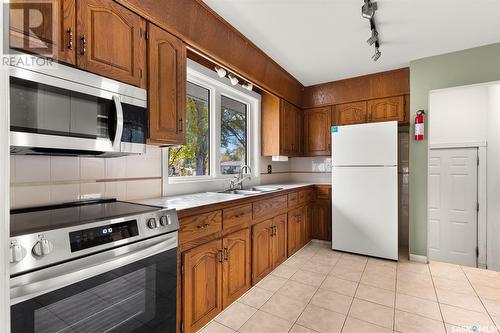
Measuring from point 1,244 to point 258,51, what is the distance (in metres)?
2.76

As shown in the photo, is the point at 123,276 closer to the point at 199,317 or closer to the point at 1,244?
the point at 1,244

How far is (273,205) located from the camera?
2697mm

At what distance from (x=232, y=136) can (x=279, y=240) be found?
4.74 feet

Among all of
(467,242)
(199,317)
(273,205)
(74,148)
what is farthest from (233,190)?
(467,242)

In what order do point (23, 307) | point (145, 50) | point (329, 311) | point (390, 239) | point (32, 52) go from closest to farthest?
point (23, 307) < point (32, 52) < point (145, 50) < point (329, 311) < point (390, 239)

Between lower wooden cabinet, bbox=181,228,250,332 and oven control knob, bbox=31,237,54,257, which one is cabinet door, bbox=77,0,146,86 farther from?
lower wooden cabinet, bbox=181,228,250,332

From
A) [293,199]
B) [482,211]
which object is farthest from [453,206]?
[293,199]

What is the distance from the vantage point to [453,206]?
3369 millimetres

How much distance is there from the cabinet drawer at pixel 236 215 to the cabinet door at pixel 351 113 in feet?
7.73

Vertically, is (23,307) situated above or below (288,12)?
below

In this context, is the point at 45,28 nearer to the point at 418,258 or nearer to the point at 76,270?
the point at 76,270

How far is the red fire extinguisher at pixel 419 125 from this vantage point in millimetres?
2994

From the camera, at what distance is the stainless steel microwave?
103 cm

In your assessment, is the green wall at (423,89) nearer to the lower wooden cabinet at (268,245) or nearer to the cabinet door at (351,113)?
the cabinet door at (351,113)
